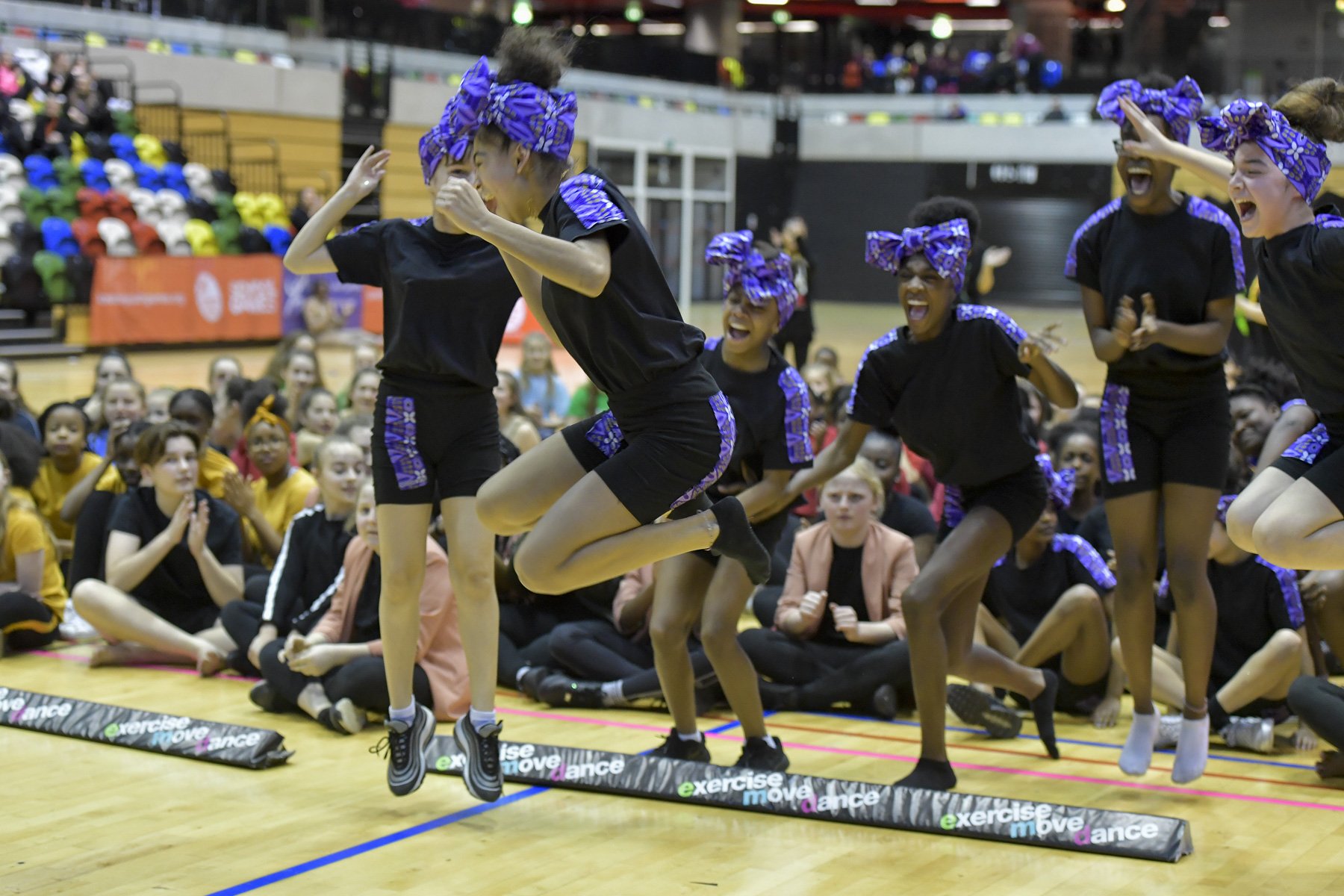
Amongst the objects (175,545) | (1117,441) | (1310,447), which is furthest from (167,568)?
(1310,447)

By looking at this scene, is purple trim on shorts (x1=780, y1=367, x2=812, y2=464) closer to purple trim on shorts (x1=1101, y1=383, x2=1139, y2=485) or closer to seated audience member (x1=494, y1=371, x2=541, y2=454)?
purple trim on shorts (x1=1101, y1=383, x2=1139, y2=485)

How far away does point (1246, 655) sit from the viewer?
5816 mm

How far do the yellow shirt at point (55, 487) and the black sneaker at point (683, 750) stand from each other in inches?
165

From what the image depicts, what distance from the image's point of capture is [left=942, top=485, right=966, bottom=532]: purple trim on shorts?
16.8ft

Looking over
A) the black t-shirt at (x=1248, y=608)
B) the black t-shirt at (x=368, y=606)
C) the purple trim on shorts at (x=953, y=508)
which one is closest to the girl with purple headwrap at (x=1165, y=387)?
the purple trim on shorts at (x=953, y=508)

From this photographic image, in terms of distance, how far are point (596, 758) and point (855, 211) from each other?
26.8m

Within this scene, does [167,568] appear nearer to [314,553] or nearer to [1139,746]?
[314,553]

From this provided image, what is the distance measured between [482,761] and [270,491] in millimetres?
3431

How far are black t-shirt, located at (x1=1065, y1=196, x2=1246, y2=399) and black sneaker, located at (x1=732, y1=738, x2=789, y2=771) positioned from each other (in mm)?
1728

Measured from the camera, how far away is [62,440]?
783cm

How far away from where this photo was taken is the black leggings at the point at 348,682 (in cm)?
572

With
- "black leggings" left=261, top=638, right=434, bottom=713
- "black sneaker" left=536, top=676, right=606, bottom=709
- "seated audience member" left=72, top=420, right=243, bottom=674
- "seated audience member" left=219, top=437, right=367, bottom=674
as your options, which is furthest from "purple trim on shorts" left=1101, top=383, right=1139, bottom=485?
"seated audience member" left=72, top=420, right=243, bottom=674

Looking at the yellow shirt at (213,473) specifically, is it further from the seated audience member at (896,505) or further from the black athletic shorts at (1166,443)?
the black athletic shorts at (1166,443)

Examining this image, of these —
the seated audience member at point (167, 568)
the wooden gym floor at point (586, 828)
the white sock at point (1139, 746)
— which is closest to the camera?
the wooden gym floor at point (586, 828)
